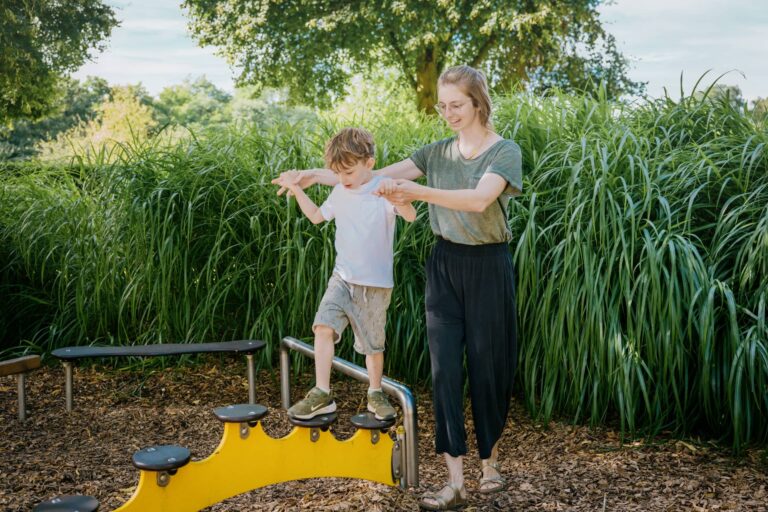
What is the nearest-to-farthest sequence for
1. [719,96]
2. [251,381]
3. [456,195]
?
[456,195]
[251,381]
[719,96]

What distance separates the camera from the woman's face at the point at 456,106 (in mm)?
2439

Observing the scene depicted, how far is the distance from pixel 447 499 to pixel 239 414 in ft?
2.52

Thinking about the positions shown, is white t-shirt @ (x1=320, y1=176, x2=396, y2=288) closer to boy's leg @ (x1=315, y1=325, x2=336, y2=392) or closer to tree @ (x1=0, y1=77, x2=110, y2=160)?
boy's leg @ (x1=315, y1=325, x2=336, y2=392)

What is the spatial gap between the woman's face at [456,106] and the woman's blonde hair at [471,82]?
0.04ft

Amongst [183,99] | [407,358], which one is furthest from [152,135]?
[183,99]

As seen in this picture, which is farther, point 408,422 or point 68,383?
point 68,383

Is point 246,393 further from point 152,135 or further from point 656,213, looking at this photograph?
point 656,213

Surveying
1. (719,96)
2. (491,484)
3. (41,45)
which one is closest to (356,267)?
(491,484)

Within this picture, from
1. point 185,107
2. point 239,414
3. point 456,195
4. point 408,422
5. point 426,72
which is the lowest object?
point 408,422

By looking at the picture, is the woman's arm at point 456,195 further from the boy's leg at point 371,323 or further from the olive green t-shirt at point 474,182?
the boy's leg at point 371,323

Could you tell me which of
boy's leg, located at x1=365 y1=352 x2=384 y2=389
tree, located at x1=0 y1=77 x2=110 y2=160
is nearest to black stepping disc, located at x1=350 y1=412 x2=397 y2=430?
boy's leg, located at x1=365 y1=352 x2=384 y2=389

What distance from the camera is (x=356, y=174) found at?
→ 2.69 meters

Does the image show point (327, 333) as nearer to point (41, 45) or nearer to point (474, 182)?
point (474, 182)

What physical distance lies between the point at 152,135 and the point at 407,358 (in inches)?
98.7
